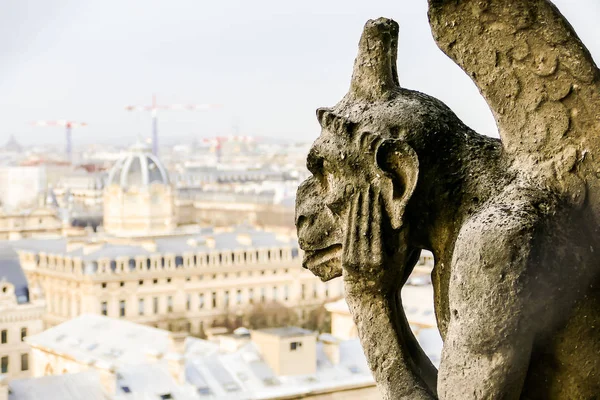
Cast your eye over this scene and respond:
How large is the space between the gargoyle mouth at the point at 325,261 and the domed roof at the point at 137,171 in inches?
959

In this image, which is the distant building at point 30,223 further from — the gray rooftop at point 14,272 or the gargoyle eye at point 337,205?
the gargoyle eye at point 337,205

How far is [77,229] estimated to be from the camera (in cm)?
2633

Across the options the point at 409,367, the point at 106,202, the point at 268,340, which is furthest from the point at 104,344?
the point at 106,202

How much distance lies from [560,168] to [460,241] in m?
0.12

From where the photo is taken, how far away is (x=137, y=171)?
83.2 ft

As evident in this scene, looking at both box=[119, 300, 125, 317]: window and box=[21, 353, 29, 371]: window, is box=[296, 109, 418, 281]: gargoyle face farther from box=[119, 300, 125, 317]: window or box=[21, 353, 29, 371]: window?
box=[119, 300, 125, 317]: window

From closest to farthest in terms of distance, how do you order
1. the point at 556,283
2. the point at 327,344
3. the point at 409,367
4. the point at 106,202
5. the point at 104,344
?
the point at 556,283, the point at 409,367, the point at 327,344, the point at 104,344, the point at 106,202

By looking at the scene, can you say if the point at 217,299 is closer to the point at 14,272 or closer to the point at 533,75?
the point at 14,272

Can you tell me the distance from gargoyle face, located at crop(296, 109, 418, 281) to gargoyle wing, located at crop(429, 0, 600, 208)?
0.10 metres

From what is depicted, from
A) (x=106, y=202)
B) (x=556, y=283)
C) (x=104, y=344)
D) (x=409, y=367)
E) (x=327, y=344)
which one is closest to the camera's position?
(x=556, y=283)

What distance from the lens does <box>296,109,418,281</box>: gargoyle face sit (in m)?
1.01

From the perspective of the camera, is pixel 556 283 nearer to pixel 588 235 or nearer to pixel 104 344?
pixel 588 235

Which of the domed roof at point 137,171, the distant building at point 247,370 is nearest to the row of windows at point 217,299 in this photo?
the domed roof at point 137,171

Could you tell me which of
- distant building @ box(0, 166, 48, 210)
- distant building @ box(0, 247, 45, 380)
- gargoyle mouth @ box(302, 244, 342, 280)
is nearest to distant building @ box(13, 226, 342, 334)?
distant building @ box(0, 247, 45, 380)
